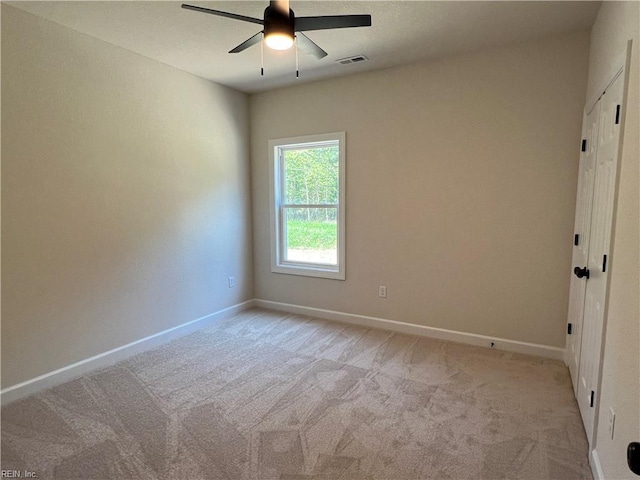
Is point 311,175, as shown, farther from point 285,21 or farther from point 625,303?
point 625,303

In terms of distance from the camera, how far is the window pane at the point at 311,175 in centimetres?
415

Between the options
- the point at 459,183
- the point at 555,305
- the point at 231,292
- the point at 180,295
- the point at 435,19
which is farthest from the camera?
the point at 231,292

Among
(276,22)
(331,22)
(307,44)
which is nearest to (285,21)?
(276,22)

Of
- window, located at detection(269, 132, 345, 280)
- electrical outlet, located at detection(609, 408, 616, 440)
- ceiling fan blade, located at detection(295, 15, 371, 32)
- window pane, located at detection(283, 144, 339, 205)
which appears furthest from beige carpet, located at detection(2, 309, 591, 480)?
ceiling fan blade, located at detection(295, 15, 371, 32)

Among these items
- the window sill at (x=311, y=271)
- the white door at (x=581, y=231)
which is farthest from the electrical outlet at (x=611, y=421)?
the window sill at (x=311, y=271)

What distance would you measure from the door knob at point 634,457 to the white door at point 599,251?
133 centimetres

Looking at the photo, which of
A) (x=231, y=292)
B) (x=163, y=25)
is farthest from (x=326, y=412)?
(x=163, y=25)

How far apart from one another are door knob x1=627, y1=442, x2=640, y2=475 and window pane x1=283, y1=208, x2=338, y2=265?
3.49 m

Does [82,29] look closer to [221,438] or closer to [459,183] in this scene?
→ [221,438]

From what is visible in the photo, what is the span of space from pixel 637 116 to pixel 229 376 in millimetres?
2947

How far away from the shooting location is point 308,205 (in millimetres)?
4363

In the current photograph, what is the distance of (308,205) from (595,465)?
11.0 feet

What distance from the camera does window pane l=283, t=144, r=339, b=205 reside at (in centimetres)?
415

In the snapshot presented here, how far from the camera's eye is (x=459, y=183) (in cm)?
338
